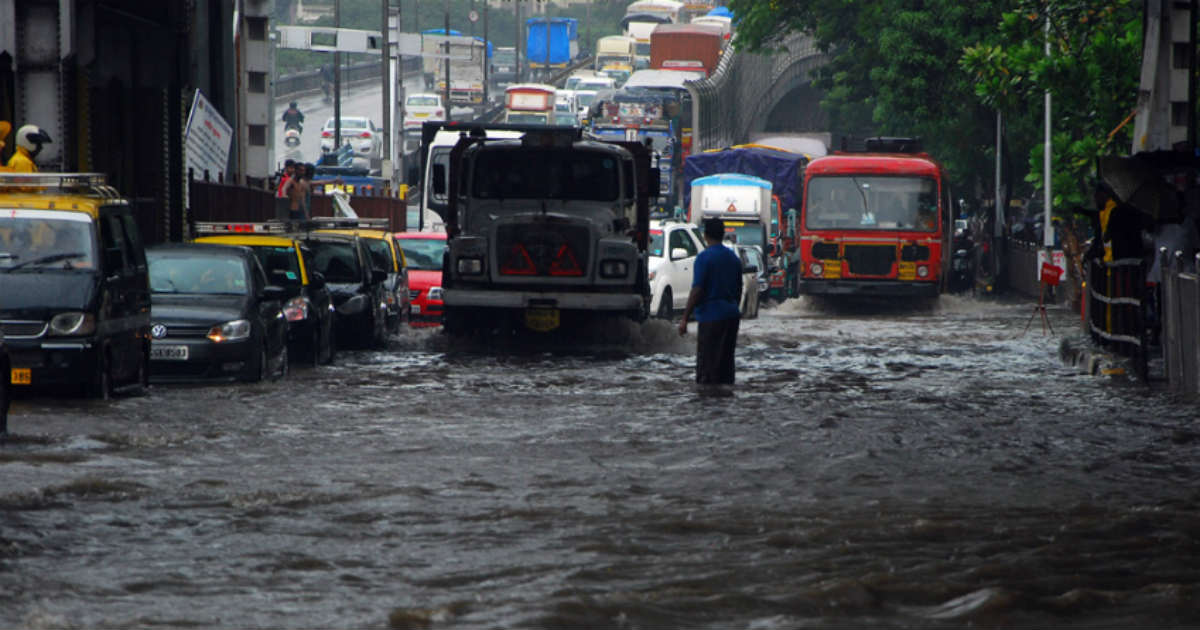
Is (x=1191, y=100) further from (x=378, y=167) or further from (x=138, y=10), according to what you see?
(x=378, y=167)

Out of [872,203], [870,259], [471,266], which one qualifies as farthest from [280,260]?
[872,203]

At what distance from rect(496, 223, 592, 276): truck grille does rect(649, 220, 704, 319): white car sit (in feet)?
19.4

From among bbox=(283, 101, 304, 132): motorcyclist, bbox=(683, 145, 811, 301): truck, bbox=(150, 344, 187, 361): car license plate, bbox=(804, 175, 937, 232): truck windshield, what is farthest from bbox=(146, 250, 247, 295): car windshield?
bbox=(283, 101, 304, 132): motorcyclist

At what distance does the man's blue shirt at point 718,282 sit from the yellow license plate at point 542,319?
4948 mm

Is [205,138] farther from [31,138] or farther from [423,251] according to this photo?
[31,138]

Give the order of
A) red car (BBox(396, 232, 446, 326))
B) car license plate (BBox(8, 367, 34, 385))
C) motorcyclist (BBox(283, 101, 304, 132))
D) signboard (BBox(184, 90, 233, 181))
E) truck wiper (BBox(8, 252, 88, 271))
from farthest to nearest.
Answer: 1. motorcyclist (BBox(283, 101, 304, 132))
2. red car (BBox(396, 232, 446, 326))
3. signboard (BBox(184, 90, 233, 181))
4. truck wiper (BBox(8, 252, 88, 271))
5. car license plate (BBox(8, 367, 34, 385))

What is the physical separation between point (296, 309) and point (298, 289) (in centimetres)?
82

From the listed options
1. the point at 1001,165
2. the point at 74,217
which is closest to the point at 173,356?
the point at 74,217

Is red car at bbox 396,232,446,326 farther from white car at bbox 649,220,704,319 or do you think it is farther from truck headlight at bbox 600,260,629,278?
truck headlight at bbox 600,260,629,278

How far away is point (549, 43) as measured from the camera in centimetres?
11506

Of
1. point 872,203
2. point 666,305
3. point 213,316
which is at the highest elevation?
point 872,203

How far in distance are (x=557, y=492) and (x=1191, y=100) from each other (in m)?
11.8

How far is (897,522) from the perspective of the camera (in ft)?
32.2

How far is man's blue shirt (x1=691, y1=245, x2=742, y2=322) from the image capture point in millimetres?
16859
